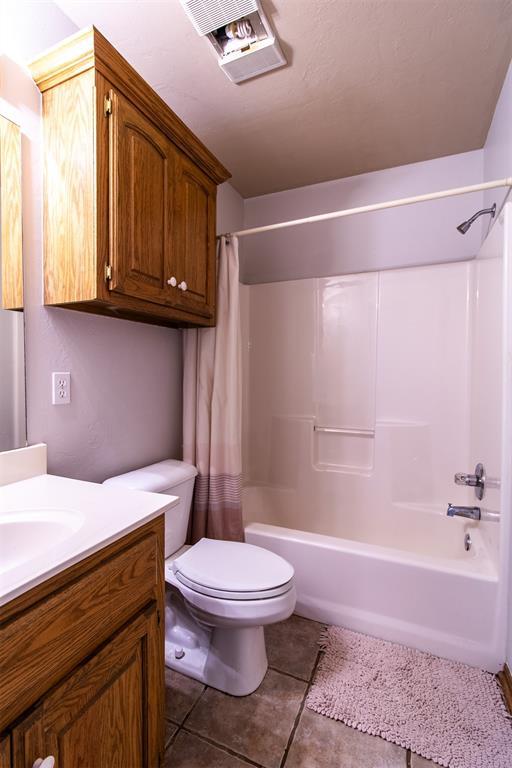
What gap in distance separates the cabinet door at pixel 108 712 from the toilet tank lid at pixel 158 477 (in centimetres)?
56

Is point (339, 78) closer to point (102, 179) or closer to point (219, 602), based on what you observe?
point (102, 179)

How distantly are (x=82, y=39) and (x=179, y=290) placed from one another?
80 centimetres

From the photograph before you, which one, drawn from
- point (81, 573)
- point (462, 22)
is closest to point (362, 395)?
point (462, 22)

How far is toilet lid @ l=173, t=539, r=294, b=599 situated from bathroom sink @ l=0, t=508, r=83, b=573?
59 centimetres

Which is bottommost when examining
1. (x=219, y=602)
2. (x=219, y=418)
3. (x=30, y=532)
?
(x=219, y=602)

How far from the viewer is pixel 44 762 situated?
647 mm

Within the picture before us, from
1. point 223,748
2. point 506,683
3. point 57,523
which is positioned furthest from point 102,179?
point 506,683

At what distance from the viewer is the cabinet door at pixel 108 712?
26.0 inches

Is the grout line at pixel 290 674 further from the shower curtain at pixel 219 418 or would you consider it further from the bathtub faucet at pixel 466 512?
the bathtub faucet at pixel 466 512

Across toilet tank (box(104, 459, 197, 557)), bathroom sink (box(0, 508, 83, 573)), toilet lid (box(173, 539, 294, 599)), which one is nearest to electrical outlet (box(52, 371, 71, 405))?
toilet tank (box(104, 459, 197, 557))

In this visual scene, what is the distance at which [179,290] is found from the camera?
1.51 m

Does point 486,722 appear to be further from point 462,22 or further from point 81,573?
point 462,22

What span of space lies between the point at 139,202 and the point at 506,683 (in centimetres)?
220

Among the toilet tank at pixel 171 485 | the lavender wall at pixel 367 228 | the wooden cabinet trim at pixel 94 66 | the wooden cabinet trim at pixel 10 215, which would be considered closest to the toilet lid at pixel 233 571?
the toilet tank at pixel 171 485
